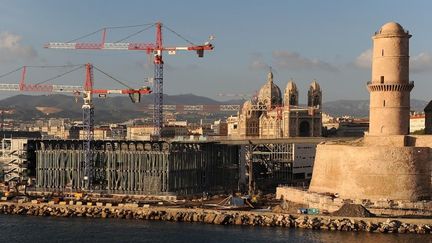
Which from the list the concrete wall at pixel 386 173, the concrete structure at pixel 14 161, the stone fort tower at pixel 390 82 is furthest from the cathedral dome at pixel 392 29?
the concrete structure at pixel 14 161

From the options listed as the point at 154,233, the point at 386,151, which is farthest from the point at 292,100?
the point at 154,233

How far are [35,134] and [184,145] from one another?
7213 centimetres

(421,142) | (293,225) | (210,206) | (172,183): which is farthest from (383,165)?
(172,183)

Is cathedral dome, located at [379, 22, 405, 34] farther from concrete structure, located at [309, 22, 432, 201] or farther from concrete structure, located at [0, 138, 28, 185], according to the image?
concrete structure, located at [0, 138, 28, 185]

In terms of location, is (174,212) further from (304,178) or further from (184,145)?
(304,178)

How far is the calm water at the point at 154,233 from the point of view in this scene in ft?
215

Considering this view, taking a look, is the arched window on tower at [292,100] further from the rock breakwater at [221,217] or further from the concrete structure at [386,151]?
the rock breakwater at [221,217]

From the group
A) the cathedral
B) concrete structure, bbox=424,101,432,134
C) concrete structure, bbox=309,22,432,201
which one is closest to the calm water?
concrete structure, bbox=309,22,432,201

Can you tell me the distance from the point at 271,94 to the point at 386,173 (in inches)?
3457

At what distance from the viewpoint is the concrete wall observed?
2945 inches

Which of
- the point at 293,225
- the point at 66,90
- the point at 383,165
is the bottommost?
the point at 293,225

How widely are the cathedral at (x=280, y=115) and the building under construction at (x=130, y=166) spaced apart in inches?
2057

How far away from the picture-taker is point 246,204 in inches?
3231

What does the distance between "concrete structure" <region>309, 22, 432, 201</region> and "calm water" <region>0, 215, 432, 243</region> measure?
897 centimetres
